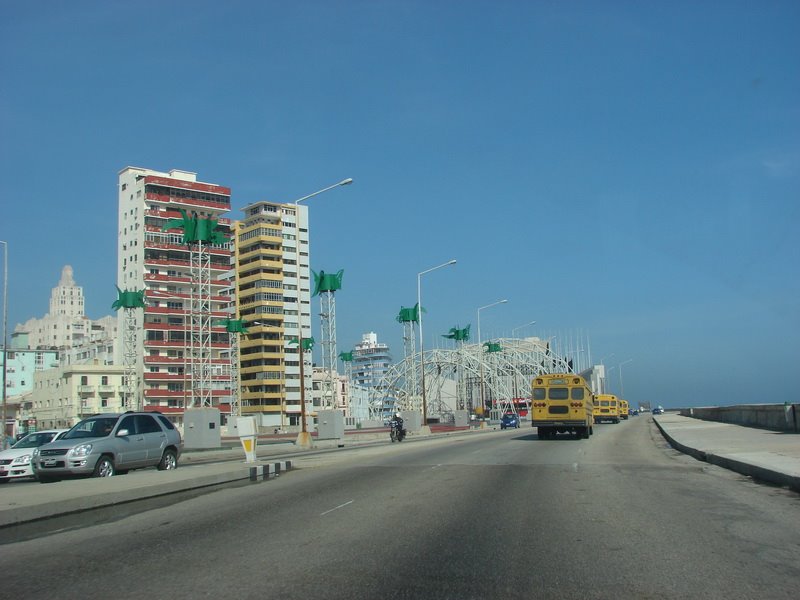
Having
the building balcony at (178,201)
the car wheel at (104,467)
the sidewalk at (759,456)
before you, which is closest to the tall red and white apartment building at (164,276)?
the building balcony at (178,201)

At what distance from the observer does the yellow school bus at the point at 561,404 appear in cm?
3709

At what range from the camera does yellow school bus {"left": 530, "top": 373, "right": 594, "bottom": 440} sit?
122ft

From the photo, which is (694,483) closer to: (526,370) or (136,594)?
(136,594)

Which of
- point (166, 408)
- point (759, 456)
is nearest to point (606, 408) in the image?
point (759, 456)

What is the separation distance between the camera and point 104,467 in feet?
63.5

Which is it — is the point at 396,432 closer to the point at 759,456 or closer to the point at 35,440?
the point at 35,440

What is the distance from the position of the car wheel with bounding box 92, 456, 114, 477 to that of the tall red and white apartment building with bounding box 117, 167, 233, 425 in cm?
8309

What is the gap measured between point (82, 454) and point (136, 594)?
12.7 meters

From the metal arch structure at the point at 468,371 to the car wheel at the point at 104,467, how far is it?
3313 inches

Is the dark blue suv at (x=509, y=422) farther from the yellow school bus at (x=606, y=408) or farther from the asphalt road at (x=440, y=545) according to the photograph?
the asphalt road at (x=440, y=545)

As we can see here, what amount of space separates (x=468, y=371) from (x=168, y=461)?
10746 cm

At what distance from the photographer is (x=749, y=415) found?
44000 millimetres

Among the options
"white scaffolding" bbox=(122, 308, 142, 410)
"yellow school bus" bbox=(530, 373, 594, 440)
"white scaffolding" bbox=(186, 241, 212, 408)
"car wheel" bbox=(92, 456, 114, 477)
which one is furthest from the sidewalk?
"white scaffolding" bbox=(122, 308, 142, 410)

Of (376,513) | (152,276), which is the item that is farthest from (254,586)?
(152,276)
